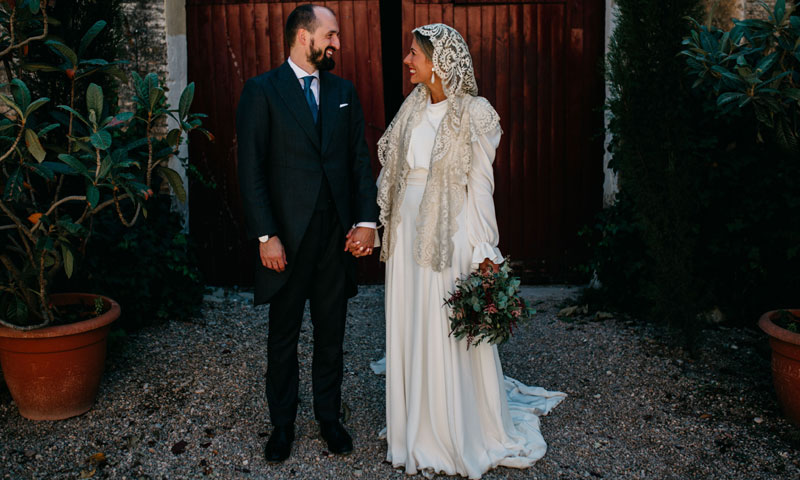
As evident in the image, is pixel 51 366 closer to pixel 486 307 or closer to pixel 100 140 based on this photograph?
pixel 100 140

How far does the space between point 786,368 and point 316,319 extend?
2432mm

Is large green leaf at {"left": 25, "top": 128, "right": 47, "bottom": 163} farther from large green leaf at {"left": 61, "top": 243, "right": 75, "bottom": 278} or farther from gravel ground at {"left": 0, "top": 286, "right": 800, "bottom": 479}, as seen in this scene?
gravel ground at {"left": 0, "top": 286, "right": 800, "bottom": 479}

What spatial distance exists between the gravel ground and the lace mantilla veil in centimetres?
110

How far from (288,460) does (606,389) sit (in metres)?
1.91

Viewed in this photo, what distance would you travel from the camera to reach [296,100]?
9.51 ft

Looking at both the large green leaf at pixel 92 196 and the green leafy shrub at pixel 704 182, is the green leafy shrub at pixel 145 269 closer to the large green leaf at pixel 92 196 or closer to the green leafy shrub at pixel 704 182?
the large green leaf at pixel 92 196

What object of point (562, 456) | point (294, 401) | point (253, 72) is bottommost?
→ point (562, 456)

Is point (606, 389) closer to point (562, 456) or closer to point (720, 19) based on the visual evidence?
point (562, 456)

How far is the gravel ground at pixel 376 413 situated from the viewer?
121 inches

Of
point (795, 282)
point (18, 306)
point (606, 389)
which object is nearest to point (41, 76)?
point (18, 306)

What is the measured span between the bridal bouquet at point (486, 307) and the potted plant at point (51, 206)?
1.67 meters

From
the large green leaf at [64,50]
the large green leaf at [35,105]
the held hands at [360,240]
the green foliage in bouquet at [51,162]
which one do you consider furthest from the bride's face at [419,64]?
the large green leaf at [64,50]

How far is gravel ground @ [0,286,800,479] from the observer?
3.07 m

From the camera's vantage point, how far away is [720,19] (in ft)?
15.7
